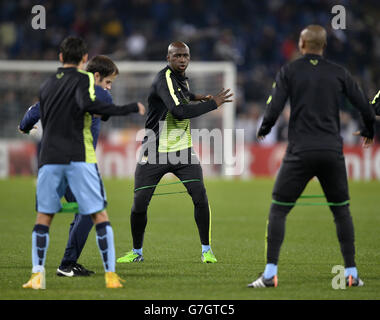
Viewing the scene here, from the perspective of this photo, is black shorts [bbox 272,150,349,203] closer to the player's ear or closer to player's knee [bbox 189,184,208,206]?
player's knee [bbox 189,184,208,206]

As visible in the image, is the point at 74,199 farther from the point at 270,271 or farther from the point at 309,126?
the point at 309,126

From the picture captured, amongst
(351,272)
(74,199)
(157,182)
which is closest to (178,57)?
(157,182)

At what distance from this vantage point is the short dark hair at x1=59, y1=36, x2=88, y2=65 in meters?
6.75

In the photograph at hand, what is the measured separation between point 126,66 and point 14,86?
137 inches

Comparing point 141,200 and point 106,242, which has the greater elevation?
point 141,200

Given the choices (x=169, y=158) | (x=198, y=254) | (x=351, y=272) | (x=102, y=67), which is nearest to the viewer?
(x=351, y=272)

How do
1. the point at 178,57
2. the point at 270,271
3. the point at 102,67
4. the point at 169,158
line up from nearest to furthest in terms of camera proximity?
the point at 270,271 < the point at 102,67 < the point at 178,57 < the point at 169,158

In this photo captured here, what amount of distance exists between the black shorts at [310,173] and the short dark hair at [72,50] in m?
2.04

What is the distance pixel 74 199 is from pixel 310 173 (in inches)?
95.2

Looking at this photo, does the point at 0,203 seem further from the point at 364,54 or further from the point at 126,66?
the point at 364,54

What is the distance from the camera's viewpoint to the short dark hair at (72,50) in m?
6.75

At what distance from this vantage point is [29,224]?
1245 centimetres

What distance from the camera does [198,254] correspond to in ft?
30.7
